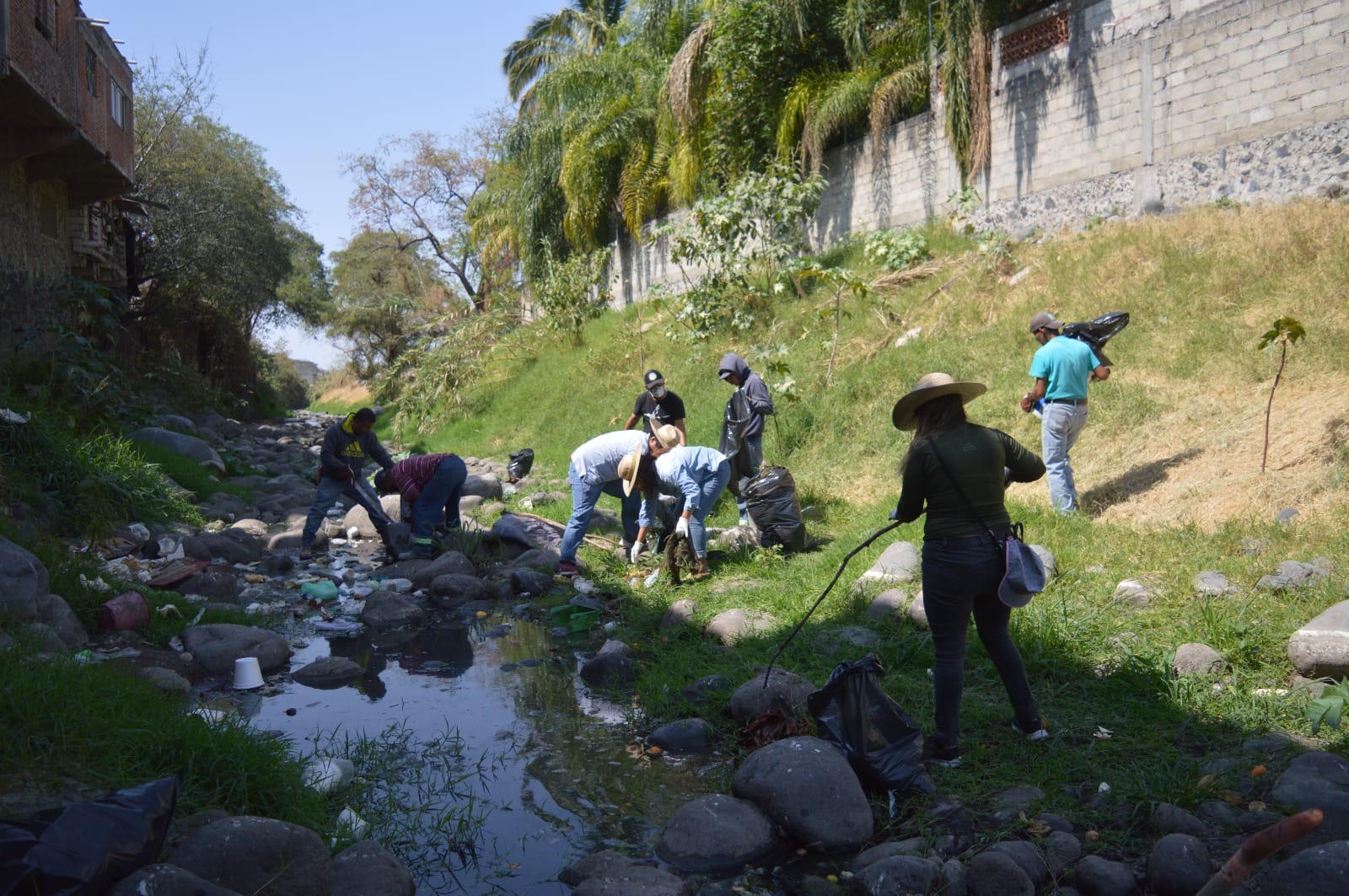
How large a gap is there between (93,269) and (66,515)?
9594 mm

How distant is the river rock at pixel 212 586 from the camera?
25.8 feet

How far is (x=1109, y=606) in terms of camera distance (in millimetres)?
5766

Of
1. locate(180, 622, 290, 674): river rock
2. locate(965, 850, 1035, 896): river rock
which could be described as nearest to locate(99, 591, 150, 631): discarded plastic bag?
locate(180, 622, 290, 674): river rock

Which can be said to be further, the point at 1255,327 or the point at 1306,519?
the point at 1255,327

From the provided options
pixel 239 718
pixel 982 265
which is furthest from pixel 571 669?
pixel 982 265

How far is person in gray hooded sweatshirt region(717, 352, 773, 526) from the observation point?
29.2 feet

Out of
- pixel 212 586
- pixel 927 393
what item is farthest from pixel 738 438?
pixel 927 393

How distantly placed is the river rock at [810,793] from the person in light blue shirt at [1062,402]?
13.6 ft

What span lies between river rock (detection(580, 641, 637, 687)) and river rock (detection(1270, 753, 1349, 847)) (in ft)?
11.4

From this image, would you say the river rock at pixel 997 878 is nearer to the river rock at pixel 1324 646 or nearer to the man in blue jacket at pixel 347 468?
the river rock at pixel 1324 646

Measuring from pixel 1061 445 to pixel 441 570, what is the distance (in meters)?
5.20

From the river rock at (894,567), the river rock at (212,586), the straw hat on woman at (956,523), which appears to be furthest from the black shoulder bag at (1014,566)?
the river rock at (212,586)

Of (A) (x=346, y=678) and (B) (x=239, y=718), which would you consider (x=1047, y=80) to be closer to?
(A) (x=346, y=678)

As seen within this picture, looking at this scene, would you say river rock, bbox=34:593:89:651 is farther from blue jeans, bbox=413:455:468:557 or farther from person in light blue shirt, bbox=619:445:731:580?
person in light blue shirt, bbox=619:445:731:580
